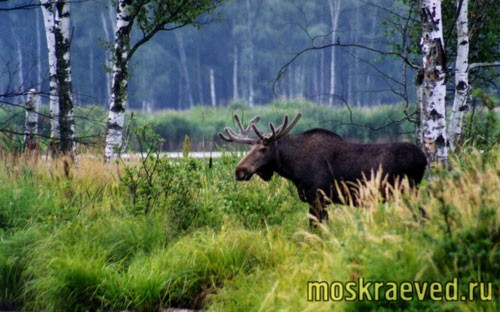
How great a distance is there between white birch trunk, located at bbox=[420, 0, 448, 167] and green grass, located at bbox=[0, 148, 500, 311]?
2.14ft

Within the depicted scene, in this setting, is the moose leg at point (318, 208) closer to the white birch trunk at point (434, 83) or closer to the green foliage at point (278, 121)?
the white birch trunk at point (434, 83)

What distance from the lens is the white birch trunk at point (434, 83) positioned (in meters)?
9.91

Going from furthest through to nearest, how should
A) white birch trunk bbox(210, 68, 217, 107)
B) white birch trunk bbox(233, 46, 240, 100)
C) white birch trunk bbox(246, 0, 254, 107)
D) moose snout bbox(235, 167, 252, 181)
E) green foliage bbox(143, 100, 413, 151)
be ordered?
white birch trunk bbox(210, 68, 217, 107)
white birch trunk bbox(233, 46, 240, 100)
white birch trunk bbox(246, 0, 254, 107)
green foliage bbox(143, 100, 413, 151)
moose snout bbox(235, 167, 252, 181)

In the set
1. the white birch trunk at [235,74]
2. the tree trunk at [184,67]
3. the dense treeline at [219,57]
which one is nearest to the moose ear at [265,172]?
the dense treeline at [219,57]

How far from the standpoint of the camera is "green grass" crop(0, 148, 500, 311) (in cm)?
648

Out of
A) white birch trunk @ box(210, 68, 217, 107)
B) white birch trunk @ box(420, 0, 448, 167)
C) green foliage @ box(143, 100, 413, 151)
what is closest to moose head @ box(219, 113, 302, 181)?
white birch trunk @ box(420, 0, 448, 167)

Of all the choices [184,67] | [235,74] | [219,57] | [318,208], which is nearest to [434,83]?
[318,208]

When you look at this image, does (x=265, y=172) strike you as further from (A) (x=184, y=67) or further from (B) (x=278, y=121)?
(A) (x=184, y=67)

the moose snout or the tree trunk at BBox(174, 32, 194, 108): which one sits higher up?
the tree trunk at BBox(174, 32, 194, 108)

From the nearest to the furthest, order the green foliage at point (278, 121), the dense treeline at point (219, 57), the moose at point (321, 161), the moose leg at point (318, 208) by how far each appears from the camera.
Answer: the moose leg at point (318, 208) < the moose at point (321, 161) < the green foliage at point (278, 121) < the dense treeline at point (219, 57)

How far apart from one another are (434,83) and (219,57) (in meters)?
58.0

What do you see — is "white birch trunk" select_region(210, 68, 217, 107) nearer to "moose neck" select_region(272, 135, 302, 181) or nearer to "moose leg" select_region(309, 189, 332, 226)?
"moose neck" select_region(272, 135, 302, 181)

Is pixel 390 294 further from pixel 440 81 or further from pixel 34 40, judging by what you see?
pixel 34 40

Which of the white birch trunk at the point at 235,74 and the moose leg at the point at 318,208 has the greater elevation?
the white birch trunk at the point at 235,74
